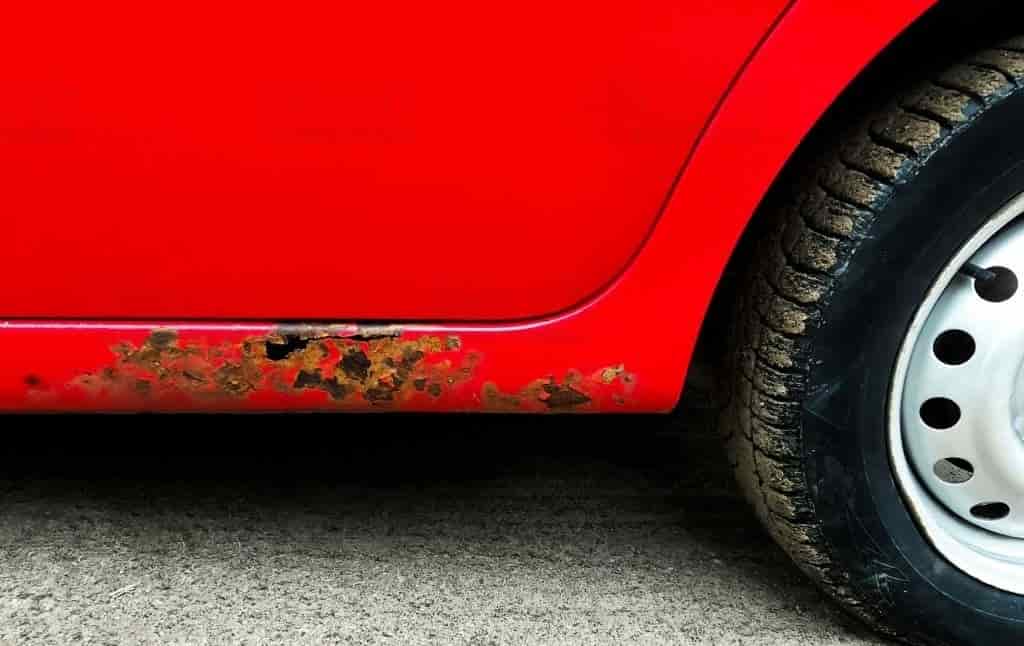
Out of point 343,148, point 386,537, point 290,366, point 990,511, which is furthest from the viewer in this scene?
point 386,537

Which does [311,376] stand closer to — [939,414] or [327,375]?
[327,375]

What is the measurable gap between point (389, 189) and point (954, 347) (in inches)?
31.7

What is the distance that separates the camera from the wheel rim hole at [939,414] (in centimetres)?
131

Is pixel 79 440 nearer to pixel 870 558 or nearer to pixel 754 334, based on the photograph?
pixel 754 334

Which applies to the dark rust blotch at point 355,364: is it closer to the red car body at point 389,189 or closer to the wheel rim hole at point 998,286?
the red car body at point 389,189

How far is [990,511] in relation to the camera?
139cm

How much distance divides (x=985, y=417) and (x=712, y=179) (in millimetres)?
520

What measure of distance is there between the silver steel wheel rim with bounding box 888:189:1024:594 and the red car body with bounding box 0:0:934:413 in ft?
1.04

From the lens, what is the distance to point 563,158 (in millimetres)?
1164

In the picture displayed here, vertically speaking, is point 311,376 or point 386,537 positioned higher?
point 311,376

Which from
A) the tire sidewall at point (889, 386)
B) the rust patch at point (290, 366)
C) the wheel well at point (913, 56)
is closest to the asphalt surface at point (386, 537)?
the tire sidewall at point (889, 386)

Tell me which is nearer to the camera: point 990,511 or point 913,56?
point 913,56

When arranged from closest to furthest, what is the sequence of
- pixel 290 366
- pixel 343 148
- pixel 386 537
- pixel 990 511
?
pixel 343 148 → pixel 290 366 → pixel 990 511 → pixel 386 537

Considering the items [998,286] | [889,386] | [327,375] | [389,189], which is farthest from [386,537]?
[998,286]
